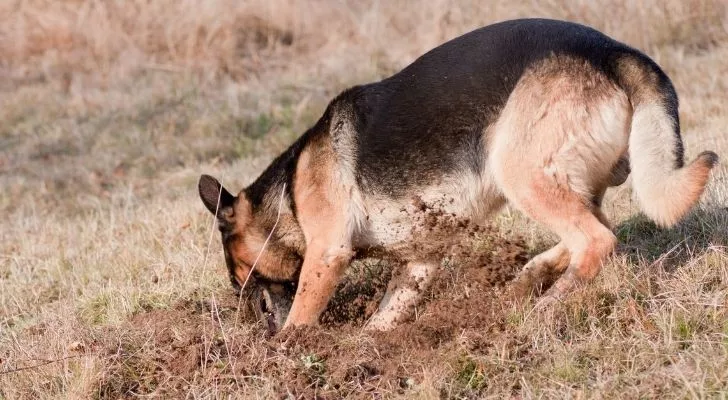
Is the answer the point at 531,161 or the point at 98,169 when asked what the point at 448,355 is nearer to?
the point at 531,161

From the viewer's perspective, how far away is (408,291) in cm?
494

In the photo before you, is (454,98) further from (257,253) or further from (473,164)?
(257,253)

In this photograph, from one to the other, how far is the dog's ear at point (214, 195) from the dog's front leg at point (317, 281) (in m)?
0.68

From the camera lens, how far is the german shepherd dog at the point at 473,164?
4074mm

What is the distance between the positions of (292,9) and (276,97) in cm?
230

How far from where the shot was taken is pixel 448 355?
154 inches

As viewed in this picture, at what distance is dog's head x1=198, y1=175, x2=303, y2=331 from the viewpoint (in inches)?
191

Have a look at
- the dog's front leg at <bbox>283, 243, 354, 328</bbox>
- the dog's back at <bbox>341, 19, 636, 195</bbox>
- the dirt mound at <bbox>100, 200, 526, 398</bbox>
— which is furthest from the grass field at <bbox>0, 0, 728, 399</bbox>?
the dog's back at <bbox>341, 19, 636, 195</bbox>

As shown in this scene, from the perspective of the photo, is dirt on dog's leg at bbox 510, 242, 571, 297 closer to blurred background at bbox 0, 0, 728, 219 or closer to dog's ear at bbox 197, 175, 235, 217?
dog's ear at bbox 197, 175, 235, 217

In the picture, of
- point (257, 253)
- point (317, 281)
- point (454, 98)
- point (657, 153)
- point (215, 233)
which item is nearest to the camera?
point (657, 153)

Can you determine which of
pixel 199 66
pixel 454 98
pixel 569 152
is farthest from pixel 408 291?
pixel 199 66

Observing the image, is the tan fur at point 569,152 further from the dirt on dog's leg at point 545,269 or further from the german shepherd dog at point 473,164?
the dirt on dog's leg at point 545,269

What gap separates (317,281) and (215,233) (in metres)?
1.91

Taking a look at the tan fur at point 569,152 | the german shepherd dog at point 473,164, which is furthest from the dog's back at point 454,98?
the tan fur at point 569,152
